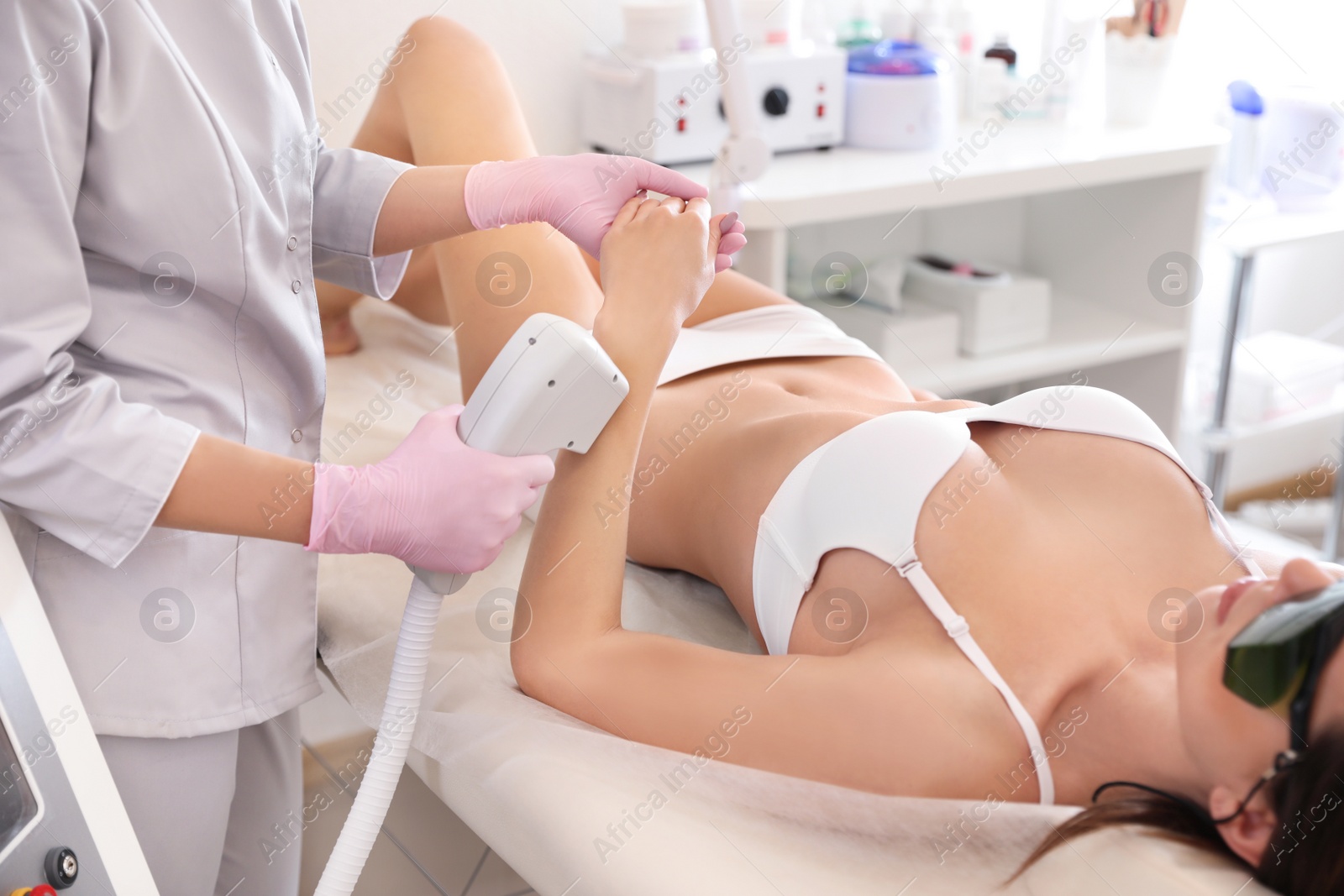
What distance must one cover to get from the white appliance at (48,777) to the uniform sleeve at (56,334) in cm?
7

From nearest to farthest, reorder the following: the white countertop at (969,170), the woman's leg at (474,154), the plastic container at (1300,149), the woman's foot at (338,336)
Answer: the woman's leg at (474,154)
the woman's foot at (338,336)
the white countertop at (969,170)
the plastic container at (1300,149)

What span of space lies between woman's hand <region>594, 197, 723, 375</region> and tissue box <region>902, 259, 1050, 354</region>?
1205mm

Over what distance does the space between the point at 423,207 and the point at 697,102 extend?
0.95m

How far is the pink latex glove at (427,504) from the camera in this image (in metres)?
0.81

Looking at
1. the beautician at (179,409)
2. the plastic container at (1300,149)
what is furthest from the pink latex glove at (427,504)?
the plastic container at (1300,149)

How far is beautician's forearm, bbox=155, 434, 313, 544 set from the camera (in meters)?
0.76

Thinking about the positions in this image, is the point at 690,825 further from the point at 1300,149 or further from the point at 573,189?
the point at 1300,149

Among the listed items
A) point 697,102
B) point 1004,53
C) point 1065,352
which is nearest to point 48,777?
point 697,102

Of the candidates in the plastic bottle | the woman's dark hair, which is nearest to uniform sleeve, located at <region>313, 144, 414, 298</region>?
the woman's dark hair

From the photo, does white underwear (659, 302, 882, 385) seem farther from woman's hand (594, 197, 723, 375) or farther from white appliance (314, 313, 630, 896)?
white appliance (314, 313, 630, 896)

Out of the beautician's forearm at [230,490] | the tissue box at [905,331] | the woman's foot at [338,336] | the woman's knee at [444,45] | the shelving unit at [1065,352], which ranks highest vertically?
the woman's knee at [444,45]

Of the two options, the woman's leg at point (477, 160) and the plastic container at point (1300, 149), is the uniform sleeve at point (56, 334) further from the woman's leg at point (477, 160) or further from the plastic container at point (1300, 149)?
the plastic container at point (1300, 149)

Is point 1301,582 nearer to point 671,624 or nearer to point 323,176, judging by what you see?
point 671,624

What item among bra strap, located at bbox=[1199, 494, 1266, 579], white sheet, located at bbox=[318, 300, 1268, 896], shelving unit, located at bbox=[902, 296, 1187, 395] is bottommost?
shelving unit, located at bbox=[902, 296, 1187, 395]
